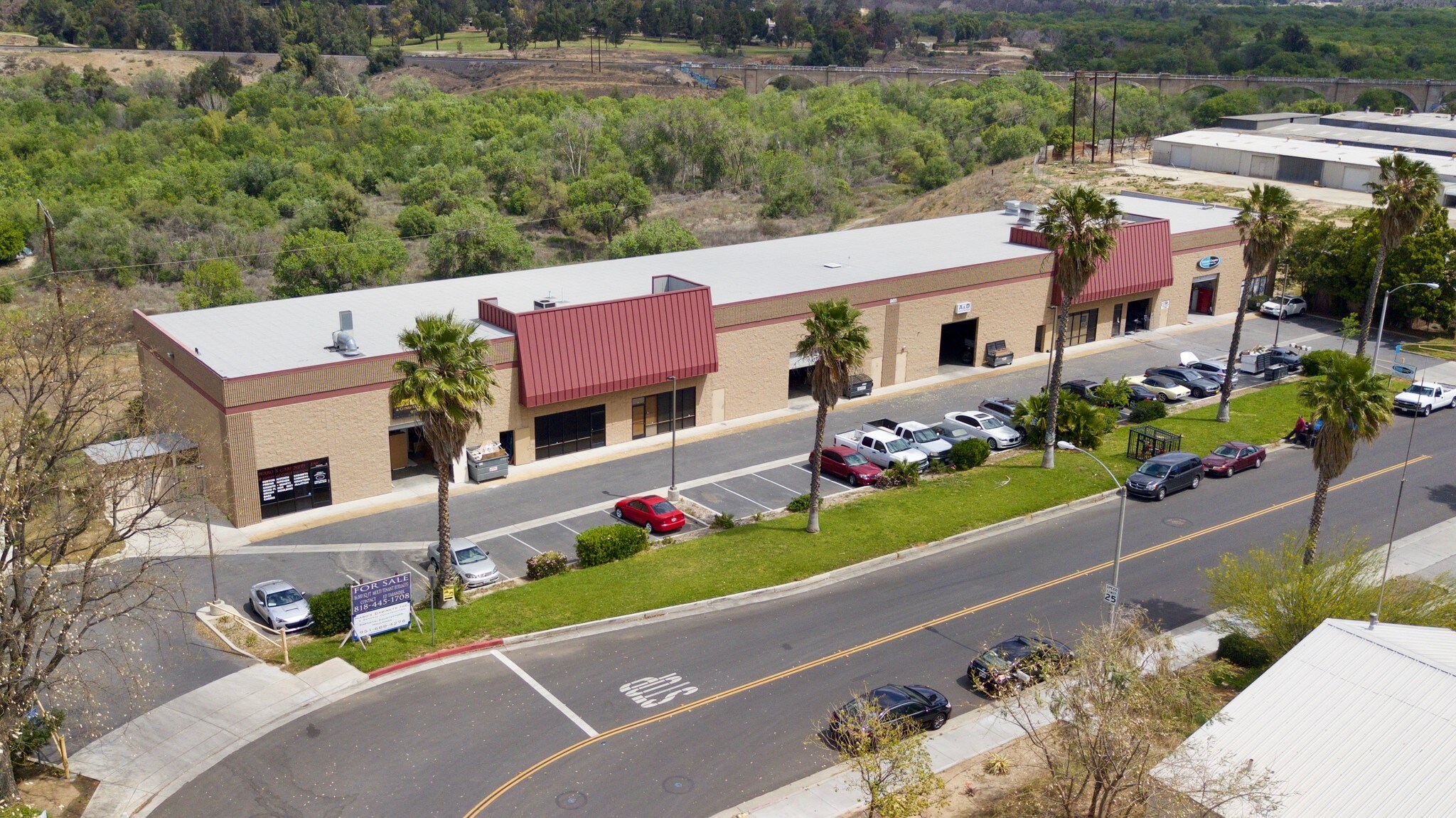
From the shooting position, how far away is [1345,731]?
1011 inches

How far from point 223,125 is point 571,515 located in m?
103

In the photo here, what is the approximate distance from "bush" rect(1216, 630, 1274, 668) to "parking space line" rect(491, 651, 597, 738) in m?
18.2

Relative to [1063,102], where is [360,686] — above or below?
below

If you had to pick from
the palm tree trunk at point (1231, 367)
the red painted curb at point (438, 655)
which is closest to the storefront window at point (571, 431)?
the red painted curb at point (438, 655)

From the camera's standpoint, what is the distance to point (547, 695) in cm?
3183

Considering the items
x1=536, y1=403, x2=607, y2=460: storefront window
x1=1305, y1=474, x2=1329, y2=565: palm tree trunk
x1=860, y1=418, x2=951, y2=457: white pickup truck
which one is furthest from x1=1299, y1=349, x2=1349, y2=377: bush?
x1=536, y1=403, x2=607, y2=460: storefront window

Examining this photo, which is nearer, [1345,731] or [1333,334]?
[1345,731]

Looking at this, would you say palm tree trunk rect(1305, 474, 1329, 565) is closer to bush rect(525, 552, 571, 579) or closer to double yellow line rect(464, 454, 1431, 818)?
double yellow line rect(464, 454, 1431, 818)

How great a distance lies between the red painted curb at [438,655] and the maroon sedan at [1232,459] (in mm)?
30320

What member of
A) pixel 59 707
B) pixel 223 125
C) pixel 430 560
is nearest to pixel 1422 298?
pixel 430 560

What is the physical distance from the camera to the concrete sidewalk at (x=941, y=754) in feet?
88.6

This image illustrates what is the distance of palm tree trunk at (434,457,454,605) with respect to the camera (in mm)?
36375

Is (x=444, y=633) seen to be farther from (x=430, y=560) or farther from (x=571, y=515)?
(x=571, y=515)

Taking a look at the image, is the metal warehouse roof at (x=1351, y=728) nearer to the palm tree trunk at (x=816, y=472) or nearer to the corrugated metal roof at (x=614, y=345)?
the palm tree trunk at (x=816, y=472)
